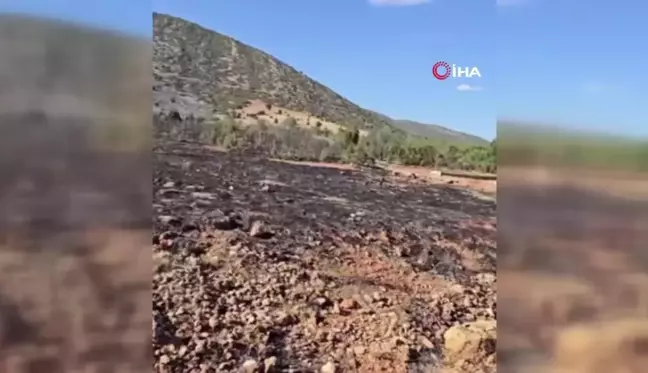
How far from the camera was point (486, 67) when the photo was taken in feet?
7.04

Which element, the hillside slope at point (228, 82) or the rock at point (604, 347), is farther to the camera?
the rock at point (604, 347)

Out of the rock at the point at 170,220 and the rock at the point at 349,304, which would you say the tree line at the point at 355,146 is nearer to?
the rock at the point at 170,220

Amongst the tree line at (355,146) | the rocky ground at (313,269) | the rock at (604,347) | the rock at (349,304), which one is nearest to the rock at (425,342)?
the rocky ground at (313,269)

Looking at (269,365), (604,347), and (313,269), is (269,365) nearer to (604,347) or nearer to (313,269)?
(313,269)

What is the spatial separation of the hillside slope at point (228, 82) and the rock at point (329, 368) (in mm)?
679

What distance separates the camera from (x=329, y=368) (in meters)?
2.05

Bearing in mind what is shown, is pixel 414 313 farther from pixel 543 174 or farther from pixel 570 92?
pixel 570 92

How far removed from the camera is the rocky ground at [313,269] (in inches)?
77.5

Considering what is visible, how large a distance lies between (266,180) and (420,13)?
0.65 m

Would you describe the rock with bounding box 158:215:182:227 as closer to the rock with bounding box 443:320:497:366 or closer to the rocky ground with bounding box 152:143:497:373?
the rocky ground with bounding box 152:143:497:373

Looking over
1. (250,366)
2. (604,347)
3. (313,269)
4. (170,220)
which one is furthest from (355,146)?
(604,347)

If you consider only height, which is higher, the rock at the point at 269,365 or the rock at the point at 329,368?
the rock at the point at 269,365

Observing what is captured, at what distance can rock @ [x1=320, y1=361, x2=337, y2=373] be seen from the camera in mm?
2049

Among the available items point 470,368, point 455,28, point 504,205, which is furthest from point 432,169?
point 470,368
